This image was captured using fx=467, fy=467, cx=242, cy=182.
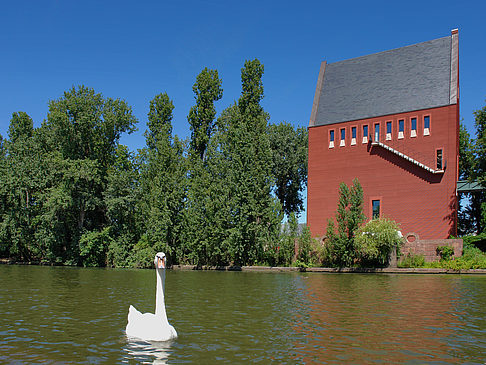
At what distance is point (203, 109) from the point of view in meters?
62.1

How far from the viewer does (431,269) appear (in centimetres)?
3941

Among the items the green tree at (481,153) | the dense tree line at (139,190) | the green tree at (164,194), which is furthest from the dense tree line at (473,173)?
the green tree at (164,194)

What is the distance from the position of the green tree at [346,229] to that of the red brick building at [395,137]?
323cm

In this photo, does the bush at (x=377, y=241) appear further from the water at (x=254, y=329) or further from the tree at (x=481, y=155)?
the water at (x=254, y=329)

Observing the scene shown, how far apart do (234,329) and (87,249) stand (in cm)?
4532

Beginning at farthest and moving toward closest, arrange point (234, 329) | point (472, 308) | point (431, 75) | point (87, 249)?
point (87, 249)
point (431, 75)
point (472, 308)
point (234, 329)

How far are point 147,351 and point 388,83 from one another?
49.1 metres

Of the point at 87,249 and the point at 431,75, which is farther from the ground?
the point at 431,75

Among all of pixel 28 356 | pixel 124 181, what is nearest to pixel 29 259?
pixel 124 181

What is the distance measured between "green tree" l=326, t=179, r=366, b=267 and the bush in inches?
35.4

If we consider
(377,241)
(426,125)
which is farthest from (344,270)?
(426,125)

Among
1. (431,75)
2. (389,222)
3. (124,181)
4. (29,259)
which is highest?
(431,75)

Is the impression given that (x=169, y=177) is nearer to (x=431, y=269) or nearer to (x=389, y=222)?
(x=389, y=222)

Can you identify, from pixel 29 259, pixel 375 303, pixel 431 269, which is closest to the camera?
pixel 375 303
